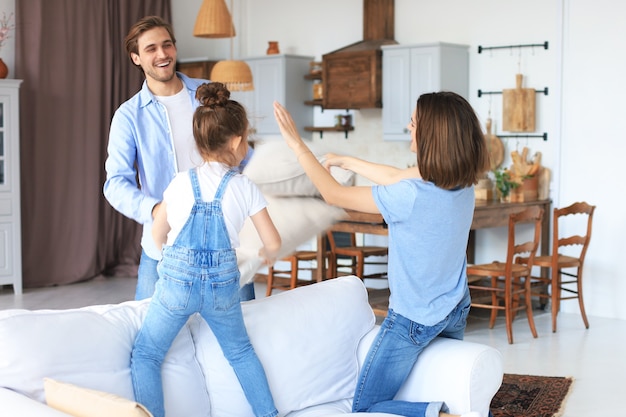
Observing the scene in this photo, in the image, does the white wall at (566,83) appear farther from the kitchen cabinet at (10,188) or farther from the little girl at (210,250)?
the little girl at (210,250)

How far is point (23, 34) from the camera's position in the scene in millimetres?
8258

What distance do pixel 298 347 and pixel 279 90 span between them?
6.02 m

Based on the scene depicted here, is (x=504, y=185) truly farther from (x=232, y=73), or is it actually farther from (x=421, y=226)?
(x=421, y=226)

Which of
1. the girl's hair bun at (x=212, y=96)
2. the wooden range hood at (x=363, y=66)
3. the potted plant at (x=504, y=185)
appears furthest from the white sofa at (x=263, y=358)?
the wooden range hood at (x=363, y=66)

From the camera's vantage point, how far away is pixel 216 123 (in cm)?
277

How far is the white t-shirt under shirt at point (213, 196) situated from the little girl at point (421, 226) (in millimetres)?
214

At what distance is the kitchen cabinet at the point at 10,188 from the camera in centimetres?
777

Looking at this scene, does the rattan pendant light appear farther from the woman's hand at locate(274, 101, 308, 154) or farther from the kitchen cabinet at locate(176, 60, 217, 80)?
the woman's hand at locate(274, 101, 308, 154)

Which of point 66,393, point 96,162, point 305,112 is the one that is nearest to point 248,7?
point 305,112

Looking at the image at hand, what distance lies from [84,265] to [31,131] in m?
1.37

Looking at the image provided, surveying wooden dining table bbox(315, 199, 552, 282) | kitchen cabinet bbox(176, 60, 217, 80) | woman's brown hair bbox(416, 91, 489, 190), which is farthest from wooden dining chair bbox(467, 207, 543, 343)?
kitchen cabinet bbox(176, 60, 217, 80)

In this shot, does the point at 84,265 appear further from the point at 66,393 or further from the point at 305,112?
the point at 66,393

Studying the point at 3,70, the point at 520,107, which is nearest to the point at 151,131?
the point at 520,107

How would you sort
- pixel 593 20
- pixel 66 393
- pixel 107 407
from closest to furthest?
1. pixel 107 407
2. pixel 66 393
3. pixel 593 20
